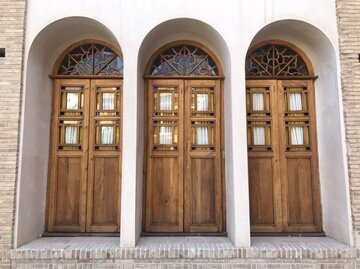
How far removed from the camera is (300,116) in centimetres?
476

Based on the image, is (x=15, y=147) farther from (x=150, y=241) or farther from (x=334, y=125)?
(x=334, y=125)

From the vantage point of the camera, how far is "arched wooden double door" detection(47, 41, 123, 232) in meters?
4.57

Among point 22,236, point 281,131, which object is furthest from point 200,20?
point 22,236

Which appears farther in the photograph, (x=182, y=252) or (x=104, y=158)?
(x=104, y=158)

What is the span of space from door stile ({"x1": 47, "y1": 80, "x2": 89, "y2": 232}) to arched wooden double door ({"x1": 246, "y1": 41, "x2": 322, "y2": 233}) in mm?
2733

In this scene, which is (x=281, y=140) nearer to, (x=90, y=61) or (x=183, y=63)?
(x=183, y=63)

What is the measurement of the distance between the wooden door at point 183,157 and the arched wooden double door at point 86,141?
58cm

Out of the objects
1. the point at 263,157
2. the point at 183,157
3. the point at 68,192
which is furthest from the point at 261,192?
the point at 68,192

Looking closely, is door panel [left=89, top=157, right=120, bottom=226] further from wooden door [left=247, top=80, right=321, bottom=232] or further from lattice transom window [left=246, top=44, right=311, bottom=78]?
lattice transom window [left=246, top=44, right=311, bottom=78]

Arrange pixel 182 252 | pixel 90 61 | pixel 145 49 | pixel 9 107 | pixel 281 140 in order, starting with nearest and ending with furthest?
pixel 182 252
pixel 9 107
pixel 145 49
pixel 281 140
pixel 90 61

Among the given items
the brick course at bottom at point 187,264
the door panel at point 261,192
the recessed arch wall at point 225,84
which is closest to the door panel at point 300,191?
the door panel at point 261,192

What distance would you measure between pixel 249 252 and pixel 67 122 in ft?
11.4

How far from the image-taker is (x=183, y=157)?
4629mm

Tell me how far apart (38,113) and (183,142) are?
92.2 inches
